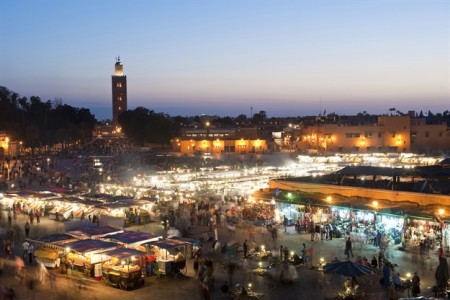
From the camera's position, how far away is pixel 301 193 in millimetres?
20938

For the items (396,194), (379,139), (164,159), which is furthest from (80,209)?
(379,139)

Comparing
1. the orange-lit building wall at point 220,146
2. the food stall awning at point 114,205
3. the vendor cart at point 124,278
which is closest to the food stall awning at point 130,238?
the vendor cart at point 124,278

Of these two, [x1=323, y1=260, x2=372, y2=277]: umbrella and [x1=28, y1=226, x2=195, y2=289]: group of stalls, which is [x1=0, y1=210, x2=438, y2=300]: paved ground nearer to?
[x1=28, y1=226, x2=195, y2=289]: group of stalls

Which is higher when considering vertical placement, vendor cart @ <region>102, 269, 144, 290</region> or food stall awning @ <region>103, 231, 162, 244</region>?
food stall awning @ <region>103, 231, 162, 244</region>

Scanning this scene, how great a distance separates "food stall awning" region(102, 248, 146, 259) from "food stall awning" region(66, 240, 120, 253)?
26cm

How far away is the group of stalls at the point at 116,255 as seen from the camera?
13.4 metres

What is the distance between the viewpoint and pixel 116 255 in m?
13.7

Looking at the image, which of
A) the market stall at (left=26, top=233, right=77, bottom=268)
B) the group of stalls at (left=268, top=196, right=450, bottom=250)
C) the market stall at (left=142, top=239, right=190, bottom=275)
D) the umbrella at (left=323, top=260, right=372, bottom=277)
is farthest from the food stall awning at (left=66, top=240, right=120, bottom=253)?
the group of stalls at (left=268, top=196, right=450, bottom=250)

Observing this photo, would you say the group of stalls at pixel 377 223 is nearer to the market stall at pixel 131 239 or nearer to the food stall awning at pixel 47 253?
the market stall at pixel 131 239

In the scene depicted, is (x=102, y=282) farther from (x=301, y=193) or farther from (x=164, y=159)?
(x=164, y=159)

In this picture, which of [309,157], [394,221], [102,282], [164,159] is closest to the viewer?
[102,282]

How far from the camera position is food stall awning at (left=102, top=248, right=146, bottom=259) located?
13.7 m

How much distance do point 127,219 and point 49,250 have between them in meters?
6.65

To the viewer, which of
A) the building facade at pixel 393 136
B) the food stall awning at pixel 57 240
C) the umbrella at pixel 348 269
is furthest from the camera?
the building facade at pixel 393 136
